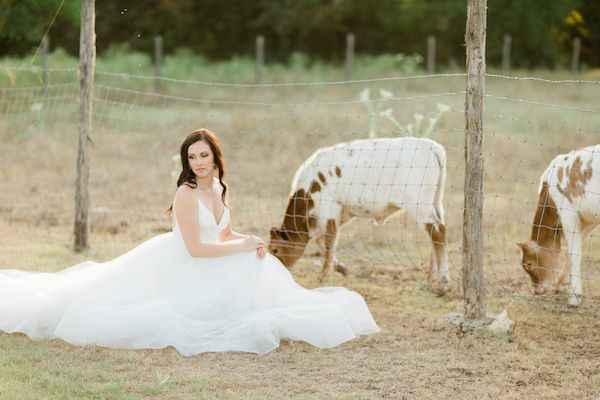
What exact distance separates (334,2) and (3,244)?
22218 mm

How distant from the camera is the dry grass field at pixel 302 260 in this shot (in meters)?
4.60

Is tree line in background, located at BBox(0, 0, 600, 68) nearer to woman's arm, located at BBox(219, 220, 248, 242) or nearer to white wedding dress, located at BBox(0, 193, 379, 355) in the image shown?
woman's arm, located at BBox(219, 220, 248, 242)

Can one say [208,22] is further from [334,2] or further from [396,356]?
[396,356]

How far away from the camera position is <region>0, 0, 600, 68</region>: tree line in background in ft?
91.7

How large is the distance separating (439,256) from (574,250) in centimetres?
120

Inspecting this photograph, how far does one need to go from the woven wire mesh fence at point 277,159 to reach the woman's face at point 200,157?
1.40 meters

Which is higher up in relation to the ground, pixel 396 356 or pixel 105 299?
pixel 105 299

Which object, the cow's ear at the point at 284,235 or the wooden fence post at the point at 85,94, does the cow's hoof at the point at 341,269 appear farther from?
the wooden fence post at the point at 85,94

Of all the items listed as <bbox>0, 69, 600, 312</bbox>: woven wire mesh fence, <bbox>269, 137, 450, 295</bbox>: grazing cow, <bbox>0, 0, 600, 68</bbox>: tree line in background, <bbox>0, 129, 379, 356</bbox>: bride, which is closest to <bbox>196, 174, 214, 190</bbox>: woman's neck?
<bbox>0, 129, 379, 356</bbox>: bride

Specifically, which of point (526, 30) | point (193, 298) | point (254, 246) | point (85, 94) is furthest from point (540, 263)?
point (526, 30)

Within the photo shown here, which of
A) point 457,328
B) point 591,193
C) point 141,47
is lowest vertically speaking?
point 457,328

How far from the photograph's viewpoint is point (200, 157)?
5.31 metres

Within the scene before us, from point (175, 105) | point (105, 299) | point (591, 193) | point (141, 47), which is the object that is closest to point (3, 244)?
point (105, 299)

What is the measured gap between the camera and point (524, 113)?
18.3 metres
